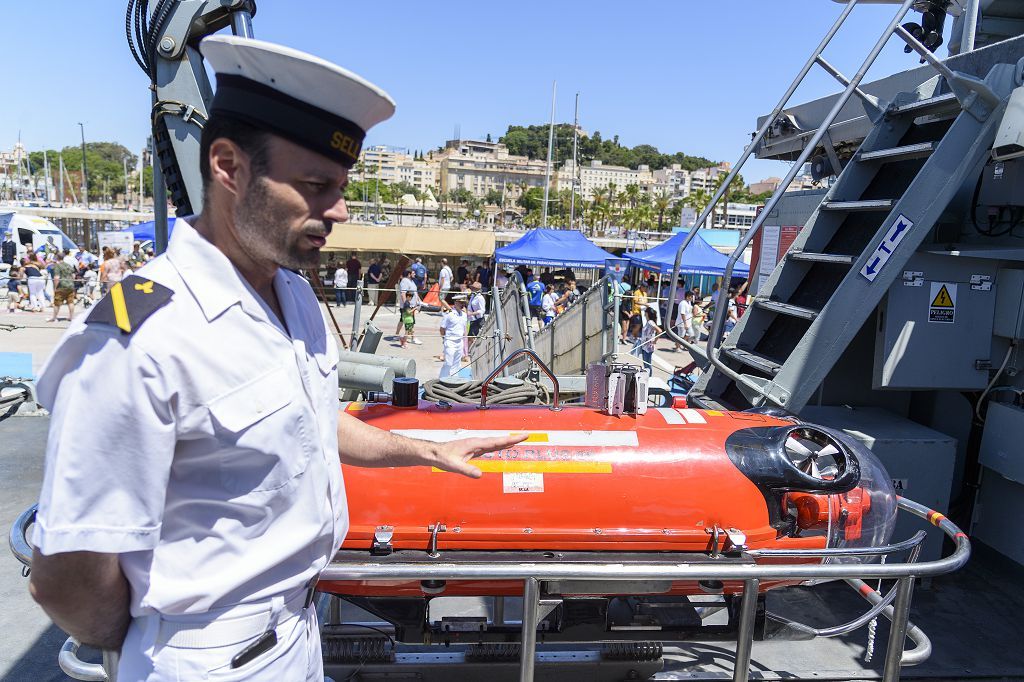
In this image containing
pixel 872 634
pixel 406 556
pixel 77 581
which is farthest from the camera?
pixel 872 634

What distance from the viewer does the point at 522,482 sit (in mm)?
2871

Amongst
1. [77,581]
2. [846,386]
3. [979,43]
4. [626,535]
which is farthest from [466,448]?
[979,43]

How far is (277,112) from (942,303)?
14.4 ft

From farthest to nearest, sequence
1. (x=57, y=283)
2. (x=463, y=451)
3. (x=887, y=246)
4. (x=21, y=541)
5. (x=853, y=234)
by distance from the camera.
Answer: (x=57, y=283), (x=853, y=234), (x=887, y=246), (x=21, y=541), (x=463, y=451)

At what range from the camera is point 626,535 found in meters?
2.85

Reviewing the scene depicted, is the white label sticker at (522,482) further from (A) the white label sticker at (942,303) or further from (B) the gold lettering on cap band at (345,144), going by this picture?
(A) the white label sticker at (942,303)

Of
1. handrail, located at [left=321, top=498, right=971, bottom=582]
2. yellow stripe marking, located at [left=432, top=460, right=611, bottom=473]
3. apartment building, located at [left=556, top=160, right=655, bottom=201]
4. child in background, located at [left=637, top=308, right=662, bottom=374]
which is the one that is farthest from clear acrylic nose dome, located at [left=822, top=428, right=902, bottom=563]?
apartment building, located at [left=556, top=160, right=655, bottom=201]

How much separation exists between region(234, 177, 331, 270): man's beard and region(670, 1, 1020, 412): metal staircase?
3.25 m

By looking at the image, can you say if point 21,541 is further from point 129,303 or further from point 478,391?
point 478,391

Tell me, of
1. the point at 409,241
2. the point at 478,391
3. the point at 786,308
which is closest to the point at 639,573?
the point at 478,391

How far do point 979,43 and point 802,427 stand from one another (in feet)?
13.7

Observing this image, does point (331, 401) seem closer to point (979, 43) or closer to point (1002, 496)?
point (1002, 496)

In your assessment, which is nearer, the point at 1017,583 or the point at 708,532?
the point at 708,532

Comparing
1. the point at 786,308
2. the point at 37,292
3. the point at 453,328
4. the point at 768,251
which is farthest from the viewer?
the point at 37,292
